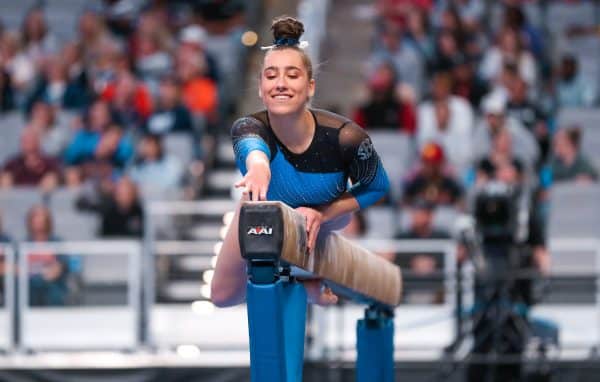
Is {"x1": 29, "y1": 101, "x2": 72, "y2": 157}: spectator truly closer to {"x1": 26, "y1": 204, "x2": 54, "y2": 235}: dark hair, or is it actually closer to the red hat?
{"x1": 26, "y1": 204, "x2": 54, "y2": 235}: dark hair

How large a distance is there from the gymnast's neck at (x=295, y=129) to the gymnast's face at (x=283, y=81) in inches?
2.0

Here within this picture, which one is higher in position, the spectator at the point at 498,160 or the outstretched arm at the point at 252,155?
the spectator at the point at 498,160

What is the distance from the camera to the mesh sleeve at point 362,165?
4.44 meters

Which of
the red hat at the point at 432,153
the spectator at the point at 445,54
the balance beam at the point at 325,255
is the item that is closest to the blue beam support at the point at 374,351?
the balance beam at the point at 325,255

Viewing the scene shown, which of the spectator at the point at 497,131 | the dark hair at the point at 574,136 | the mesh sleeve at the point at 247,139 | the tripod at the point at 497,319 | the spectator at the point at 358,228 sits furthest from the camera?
the dark hair at the point at 574,136

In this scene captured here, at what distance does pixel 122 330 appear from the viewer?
8.91 meters

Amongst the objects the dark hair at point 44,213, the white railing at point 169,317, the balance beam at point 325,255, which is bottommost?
the white railing at point 169,317

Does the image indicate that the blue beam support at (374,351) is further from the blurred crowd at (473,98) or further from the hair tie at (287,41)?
the blurred crowd at (473,98)

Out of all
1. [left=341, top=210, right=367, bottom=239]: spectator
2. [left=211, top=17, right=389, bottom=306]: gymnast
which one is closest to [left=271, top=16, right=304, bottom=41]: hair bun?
[left=211, top=17, right=389, bottom=306]: gymnast

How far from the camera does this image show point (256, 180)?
3.94 m

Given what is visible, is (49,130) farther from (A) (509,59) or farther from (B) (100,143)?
(A) (509,59)

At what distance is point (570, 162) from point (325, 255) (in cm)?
583

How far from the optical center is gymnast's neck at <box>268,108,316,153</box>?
14.2 feet

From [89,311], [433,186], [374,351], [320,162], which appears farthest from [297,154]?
[433,186]
